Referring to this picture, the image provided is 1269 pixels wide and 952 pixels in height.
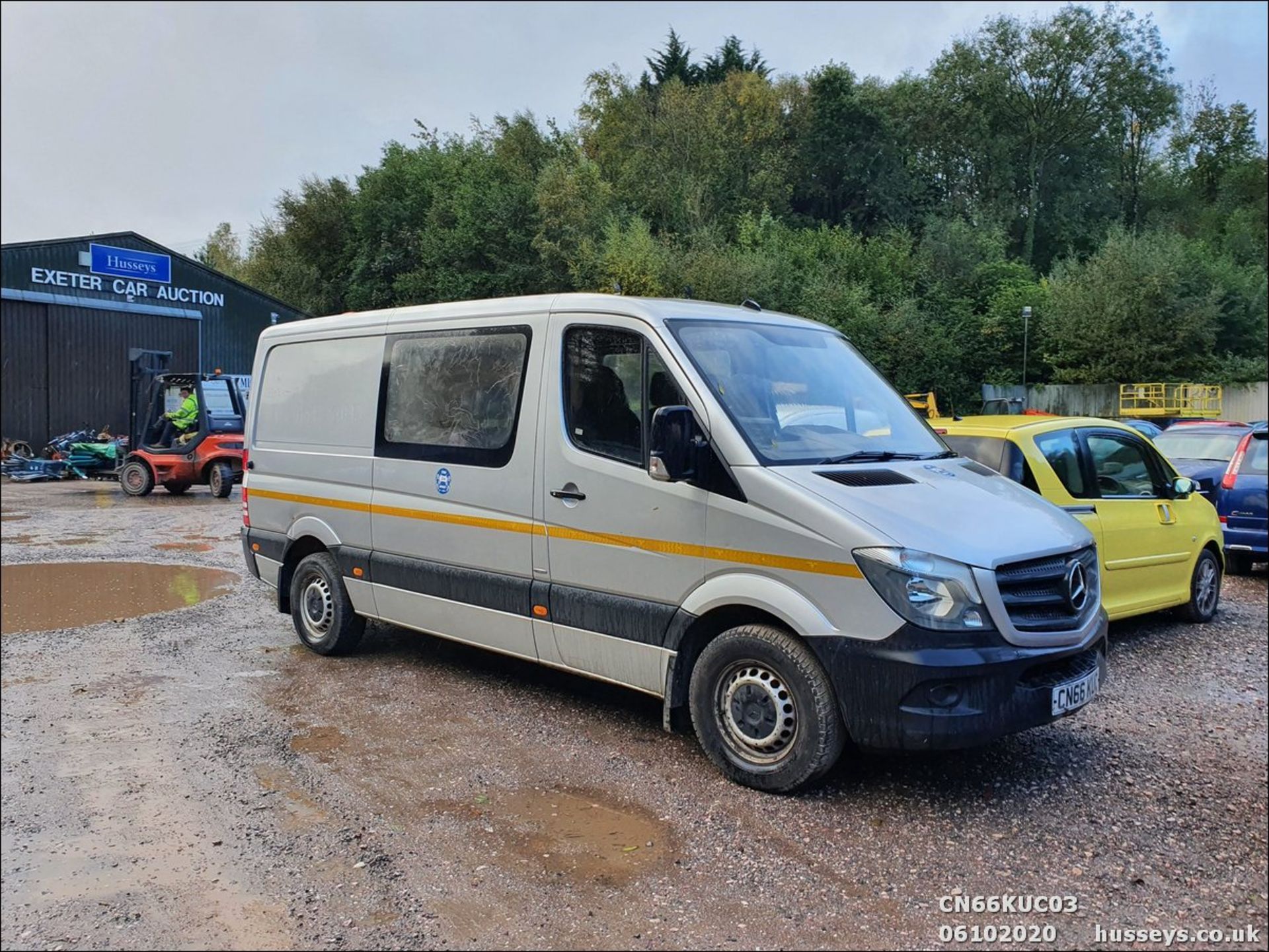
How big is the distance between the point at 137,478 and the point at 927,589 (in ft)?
58.7

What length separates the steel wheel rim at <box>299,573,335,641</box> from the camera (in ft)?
22.2

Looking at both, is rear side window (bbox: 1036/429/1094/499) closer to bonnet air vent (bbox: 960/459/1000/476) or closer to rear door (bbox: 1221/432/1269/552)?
bonnet air vent (bbox: 960/459/1000/476)

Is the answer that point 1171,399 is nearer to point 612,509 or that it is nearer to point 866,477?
point 866,477

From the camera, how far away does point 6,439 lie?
81.8 feet

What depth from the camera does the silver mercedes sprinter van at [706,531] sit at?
13.4 ft

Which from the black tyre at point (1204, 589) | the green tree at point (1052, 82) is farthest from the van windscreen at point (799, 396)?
the green tree at point (1052, 82)

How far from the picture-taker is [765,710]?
439cm

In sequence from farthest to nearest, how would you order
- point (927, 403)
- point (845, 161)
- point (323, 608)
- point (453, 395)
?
point (845, 161) < point (927, 403) < point (323, 608) < point (453, 395)

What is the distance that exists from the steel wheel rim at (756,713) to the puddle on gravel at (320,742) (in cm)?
198

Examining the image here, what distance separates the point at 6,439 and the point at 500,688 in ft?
79.8

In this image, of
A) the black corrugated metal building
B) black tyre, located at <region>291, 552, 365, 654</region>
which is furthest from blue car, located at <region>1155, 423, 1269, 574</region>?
the black corrugated metal building

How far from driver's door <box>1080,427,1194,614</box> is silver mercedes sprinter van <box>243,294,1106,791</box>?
2.23 m

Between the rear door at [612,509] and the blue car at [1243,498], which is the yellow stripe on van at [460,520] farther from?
the blue car at [1243,498]

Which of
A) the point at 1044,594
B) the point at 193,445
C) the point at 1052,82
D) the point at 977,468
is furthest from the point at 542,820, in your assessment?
the point at 1052,82
